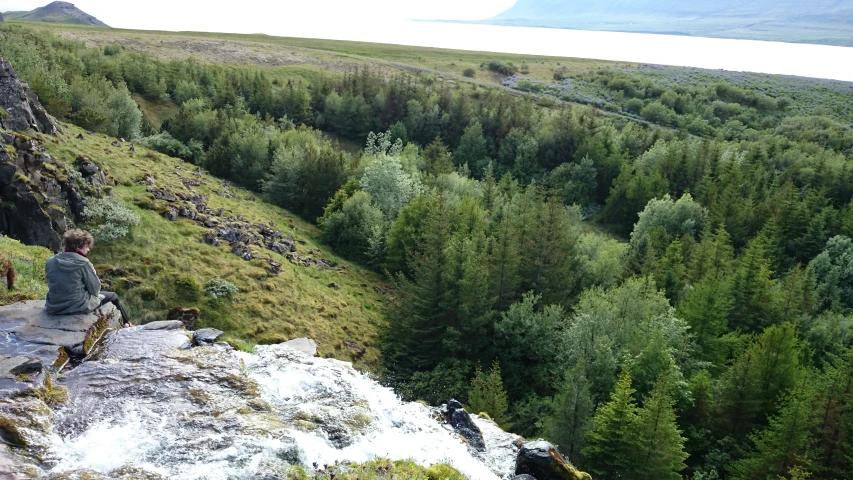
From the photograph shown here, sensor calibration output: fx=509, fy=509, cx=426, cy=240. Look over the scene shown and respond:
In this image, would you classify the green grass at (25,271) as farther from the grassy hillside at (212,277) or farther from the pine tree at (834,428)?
the pine tree at (834,428)

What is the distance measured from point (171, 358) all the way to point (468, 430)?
363 inches

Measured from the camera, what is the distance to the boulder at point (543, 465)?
14.1 meters

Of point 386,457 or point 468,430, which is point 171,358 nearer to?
point 386,457

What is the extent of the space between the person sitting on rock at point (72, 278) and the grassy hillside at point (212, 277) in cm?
1075

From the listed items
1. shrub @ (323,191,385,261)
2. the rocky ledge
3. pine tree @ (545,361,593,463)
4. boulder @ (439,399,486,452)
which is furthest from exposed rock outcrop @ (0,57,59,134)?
pine tree @ (545,361,593,463)

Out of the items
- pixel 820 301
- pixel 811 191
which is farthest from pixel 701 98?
pixel 820 301

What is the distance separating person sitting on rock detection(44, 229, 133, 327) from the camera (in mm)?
13359

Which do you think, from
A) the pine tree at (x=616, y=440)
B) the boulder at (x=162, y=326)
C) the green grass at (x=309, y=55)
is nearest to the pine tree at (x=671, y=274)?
the pine tree at (x=616, y=440)

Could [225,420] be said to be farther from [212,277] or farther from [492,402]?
[212,277]

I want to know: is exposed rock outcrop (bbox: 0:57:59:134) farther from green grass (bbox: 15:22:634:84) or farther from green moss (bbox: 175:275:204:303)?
green grass (bbox: 15:22:634:84)

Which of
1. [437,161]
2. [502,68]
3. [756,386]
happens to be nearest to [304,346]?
[756,386]

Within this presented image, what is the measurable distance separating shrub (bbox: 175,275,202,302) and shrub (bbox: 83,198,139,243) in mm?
5134

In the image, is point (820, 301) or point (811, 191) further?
point (811, 191)

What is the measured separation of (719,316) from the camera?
36250 mm
